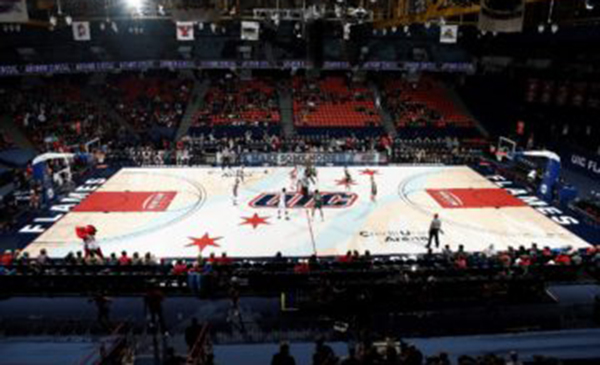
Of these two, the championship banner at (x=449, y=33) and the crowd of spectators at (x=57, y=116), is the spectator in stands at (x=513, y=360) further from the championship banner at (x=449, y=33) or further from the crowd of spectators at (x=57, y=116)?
the crowd of spectators at (x=57, y=116)

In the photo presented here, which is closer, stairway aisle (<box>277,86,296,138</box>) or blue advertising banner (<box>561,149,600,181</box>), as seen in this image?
blue advertising banner (<box>561,149,600,181</box>)

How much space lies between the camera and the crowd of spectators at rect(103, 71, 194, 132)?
3566cm

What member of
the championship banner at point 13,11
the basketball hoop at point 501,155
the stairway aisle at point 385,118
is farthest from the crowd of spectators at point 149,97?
the basketball hoop at point 501,155

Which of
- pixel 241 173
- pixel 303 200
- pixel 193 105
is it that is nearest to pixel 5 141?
pixel 193 105

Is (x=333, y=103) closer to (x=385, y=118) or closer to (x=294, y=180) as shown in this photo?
(x=385, y=118)

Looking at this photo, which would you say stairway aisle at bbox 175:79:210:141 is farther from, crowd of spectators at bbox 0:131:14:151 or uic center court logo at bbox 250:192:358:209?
uic center court logo at bbox 250:192:358:209

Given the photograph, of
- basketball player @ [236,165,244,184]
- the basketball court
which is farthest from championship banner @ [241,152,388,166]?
the basketball court

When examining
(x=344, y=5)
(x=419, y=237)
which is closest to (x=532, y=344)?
(x=419, y=237)

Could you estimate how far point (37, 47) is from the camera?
116 feet

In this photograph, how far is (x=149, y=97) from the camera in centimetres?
3822

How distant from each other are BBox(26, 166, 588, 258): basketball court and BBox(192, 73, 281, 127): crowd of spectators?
884 cm

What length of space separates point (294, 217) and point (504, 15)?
39.7 ft

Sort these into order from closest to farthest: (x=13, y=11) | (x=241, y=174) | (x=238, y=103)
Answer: (x=13, y=11) < (x=241, y=174) < (x=238, y=103)

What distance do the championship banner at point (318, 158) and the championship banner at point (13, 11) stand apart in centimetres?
1630
